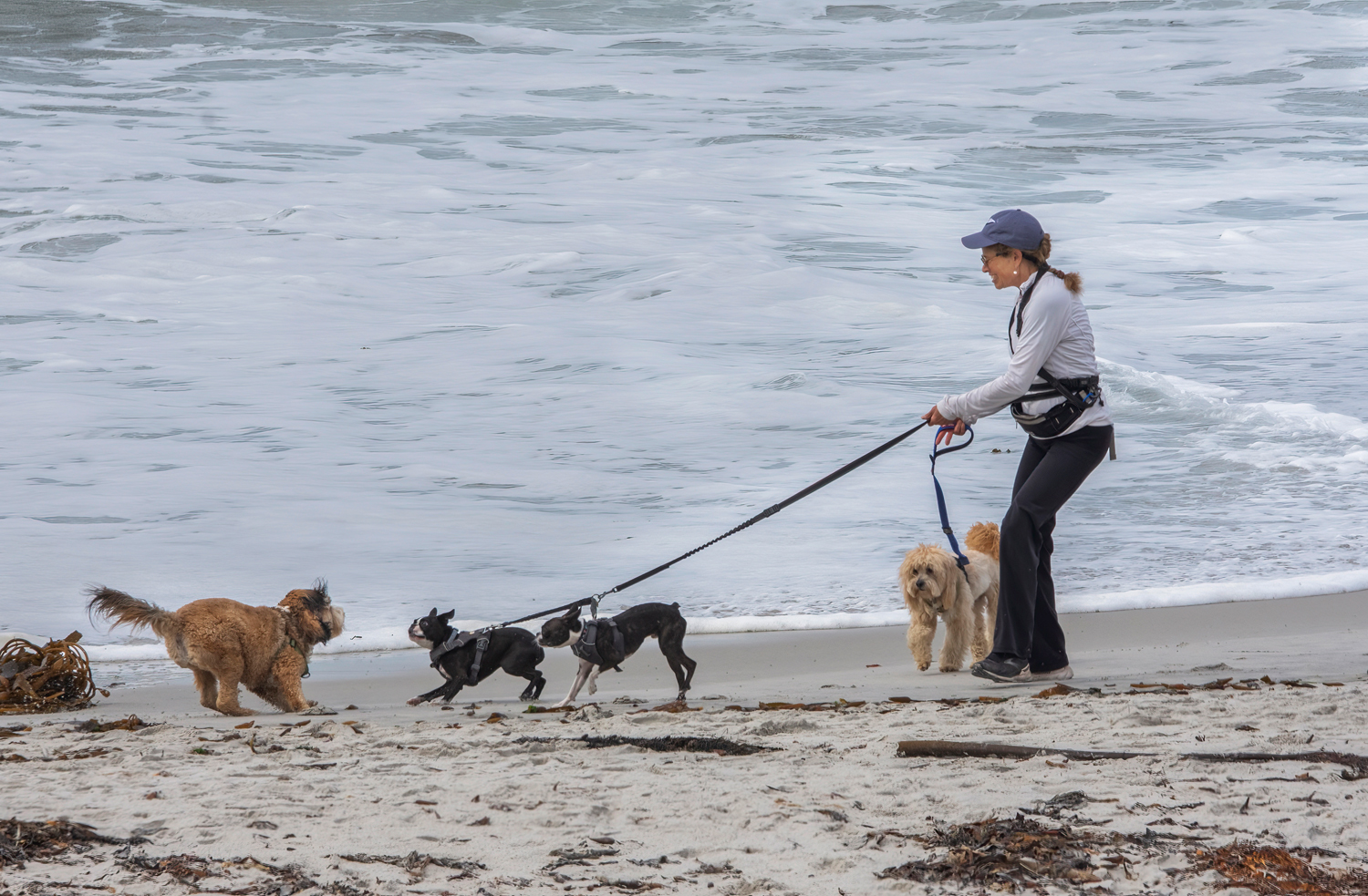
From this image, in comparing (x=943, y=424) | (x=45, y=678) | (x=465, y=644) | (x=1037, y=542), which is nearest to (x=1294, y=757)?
(x=1037, y=542)

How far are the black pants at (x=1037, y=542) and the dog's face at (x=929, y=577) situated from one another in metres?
0.36

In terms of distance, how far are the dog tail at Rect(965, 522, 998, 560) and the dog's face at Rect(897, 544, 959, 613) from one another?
54cm

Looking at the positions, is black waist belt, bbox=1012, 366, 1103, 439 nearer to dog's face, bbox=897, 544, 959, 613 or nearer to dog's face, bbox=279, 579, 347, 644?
dog's face, bbox=897, 544, 959, 613

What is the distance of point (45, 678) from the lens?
219 inches

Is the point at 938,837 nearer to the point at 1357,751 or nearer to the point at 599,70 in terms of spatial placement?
the point at 1357,751

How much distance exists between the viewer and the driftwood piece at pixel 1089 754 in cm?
366

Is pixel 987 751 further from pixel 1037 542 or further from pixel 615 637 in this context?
pixel 615 637

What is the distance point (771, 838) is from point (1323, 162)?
3093 centimetres

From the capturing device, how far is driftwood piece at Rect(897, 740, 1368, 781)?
12.0 feet

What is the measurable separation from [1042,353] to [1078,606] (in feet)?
8.42

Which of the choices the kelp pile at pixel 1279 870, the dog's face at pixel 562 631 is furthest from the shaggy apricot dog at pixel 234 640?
the kelp pile at pixel 1279 870

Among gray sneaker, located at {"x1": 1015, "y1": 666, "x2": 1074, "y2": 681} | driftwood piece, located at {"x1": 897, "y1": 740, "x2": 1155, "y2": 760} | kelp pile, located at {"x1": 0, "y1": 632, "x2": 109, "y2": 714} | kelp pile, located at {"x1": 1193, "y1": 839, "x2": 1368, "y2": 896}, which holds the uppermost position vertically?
kelp pile, located at {"x1": 1193, "y1": 839, "x2": 1368, "y2": 896}

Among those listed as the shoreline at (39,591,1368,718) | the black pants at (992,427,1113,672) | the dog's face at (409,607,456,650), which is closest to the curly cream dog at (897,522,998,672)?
the shoreline at (39,591,1368,718)

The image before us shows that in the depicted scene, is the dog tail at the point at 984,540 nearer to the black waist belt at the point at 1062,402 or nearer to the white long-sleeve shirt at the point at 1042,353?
the black waist belt at the point at 1062,402
